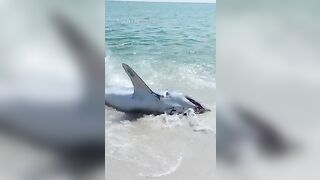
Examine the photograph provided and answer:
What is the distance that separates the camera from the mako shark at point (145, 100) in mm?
2324

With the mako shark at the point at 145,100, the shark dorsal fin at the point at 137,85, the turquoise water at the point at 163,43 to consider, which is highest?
the turquoise water at the point at 163,43

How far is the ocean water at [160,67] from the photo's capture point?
230cm

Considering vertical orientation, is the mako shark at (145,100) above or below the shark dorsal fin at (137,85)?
below

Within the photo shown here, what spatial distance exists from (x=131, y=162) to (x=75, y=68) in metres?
0.52

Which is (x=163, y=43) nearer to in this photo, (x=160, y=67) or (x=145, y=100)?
(x=160, y=67)

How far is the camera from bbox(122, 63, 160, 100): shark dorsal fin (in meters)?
2.31

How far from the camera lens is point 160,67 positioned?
232cm

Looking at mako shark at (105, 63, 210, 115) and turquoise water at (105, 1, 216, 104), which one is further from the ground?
turquoise water at (105, 1, 216, 104)

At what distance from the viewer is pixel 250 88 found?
7.75ft

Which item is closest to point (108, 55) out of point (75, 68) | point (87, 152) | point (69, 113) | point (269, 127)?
point (75, 68)

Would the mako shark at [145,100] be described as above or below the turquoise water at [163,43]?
below

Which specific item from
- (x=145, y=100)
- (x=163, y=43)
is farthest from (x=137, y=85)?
(x=163, y=43)

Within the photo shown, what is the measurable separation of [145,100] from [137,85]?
0.28 ft

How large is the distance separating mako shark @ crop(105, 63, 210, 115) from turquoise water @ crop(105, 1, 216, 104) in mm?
32
